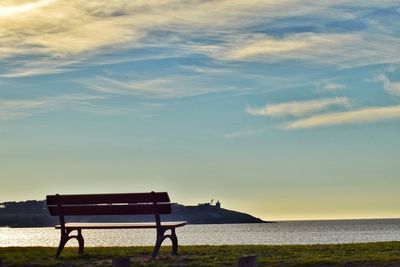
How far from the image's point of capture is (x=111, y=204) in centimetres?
2072

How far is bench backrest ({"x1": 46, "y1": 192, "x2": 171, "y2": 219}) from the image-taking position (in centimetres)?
2028

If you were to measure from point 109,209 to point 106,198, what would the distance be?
34 centimetres

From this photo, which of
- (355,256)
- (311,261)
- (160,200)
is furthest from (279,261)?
(160,200)

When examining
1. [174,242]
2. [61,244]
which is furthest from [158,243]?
[61,244]

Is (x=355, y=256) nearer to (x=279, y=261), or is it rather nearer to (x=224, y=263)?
(x=279, y=261)

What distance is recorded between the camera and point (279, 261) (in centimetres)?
1870

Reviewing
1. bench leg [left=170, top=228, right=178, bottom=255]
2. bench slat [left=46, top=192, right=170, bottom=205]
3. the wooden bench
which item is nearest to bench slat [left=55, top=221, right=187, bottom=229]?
the wooden bench

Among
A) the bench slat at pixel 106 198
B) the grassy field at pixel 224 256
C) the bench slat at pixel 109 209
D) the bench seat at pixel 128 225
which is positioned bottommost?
the grassy field at pixel 224 256

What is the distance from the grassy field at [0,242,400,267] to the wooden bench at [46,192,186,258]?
0.61 metres

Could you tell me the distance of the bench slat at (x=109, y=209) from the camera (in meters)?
20.3

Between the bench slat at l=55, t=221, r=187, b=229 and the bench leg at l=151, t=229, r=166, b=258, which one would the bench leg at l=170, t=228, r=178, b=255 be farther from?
the bench leg at l=151, t=229, r=166, b=258

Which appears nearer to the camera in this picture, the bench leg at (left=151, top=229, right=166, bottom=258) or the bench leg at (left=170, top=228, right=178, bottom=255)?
the bench leg at (left=151, top=229, right=166, bottom=258)

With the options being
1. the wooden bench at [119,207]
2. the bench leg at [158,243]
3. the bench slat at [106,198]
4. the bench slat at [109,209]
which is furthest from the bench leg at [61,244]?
the bench leg at [158,243]

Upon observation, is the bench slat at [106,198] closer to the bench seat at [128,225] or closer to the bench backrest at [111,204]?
the bench backrest at [111,204]
